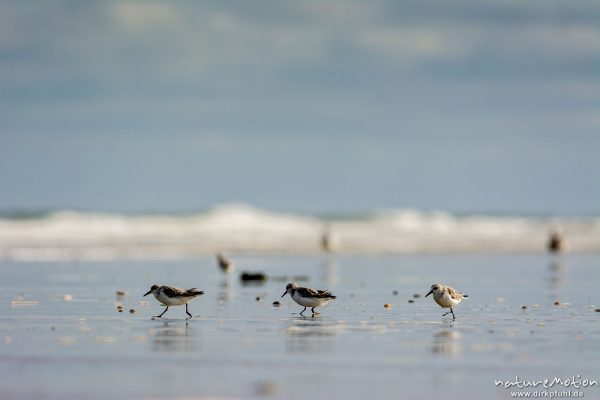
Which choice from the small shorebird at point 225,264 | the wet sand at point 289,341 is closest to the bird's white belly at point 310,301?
the wet sand at point 289,341

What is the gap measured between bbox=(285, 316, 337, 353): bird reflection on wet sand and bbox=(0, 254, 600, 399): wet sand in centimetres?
3

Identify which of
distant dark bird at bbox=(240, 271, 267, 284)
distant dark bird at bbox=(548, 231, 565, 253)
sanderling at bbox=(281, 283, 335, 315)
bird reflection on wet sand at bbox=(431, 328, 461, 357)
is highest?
distant dark bird at bbox=(548, 231, 565, 253)

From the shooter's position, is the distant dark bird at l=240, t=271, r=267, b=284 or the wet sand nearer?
the wet sand

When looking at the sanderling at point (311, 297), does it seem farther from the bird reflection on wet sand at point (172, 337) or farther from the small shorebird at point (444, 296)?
the bird reflection on wet sand at point (172, 337)

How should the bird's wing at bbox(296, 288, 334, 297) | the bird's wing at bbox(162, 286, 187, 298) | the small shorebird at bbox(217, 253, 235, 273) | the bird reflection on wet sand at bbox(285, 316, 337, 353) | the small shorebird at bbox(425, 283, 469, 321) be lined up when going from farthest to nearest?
the small shorebird at bbox(217, 253, 235, 273), the bird's wing at bbox(296, 288, 334, 297), the bird's wing at bbox(162, 286, 187, 298), the small shorebird at bbox(425, 283, 469, 321), the bird reflection on wet sand at bbox(285, 316, 337, 353)

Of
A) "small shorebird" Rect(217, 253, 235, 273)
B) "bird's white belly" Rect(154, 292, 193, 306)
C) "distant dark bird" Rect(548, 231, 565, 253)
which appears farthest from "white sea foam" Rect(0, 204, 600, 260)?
"bird's white belly" Rect(154, 292, 193, 306)

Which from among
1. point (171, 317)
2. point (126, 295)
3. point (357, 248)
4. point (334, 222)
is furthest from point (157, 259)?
point (334, 222)

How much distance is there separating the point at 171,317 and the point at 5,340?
4.18 m

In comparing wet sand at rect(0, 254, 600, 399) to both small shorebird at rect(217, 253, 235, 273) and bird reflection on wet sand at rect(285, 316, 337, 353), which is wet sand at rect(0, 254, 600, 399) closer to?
bird reflection on wet sand at rect(285, 316, 337, 353)

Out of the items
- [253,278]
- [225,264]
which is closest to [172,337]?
[253,278]

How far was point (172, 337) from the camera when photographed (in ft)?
53.5

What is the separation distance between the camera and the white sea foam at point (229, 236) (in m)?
45.4

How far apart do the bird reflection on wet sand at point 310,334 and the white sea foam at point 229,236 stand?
21427 millimetres

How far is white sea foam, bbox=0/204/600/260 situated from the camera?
149 ft
